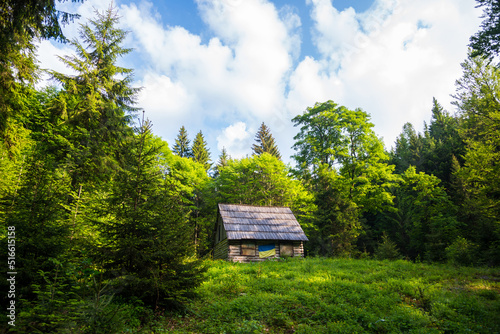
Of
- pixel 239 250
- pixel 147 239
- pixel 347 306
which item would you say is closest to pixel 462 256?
pixel 347 306

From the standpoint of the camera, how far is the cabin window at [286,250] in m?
20.5

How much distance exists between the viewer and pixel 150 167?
26.3 ft

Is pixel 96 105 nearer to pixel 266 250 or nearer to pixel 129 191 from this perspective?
pixel 129 191

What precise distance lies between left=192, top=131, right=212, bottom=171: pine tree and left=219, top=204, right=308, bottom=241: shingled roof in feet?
68.7

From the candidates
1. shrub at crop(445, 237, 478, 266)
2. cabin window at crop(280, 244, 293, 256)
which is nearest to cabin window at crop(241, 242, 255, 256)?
cabin window at crop(280, 244, 293, 256)

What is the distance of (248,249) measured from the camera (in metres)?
19.9

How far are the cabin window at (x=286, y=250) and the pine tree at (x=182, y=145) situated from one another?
→ 28.8 meters

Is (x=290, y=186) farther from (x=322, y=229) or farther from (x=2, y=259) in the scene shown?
(x=2, y=259)

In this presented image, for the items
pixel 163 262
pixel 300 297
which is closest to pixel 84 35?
pixel 163 262

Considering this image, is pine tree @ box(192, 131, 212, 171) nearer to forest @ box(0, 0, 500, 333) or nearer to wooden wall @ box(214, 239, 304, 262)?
forest @ box(0, 0, 500, 333)

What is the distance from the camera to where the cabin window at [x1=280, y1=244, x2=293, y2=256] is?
2048 centimetres

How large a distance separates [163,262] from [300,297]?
16.4 feet

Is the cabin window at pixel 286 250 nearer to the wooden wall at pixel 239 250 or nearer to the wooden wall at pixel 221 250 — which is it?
the wooden wall at pixel 239 250

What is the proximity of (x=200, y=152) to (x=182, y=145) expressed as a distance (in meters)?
4.57
